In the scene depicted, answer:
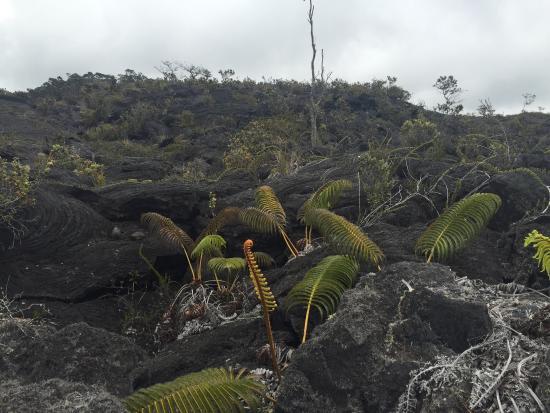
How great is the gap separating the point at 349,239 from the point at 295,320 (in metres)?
0.91

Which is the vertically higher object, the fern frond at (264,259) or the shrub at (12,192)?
the shrub at (12,192)

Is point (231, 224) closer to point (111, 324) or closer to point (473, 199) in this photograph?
point (111, 324)

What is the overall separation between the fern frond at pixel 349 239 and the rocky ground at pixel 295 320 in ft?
0.79

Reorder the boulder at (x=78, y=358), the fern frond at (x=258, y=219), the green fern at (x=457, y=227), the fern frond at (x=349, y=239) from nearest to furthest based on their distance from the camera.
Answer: the boulder at (x=78, y=358), the fern frond at (x=349, y=239), the green fern at (x=457, y=227), the fern frond at (x=258, y=219)

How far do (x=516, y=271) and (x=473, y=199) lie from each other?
762mm

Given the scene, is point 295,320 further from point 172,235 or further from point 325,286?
point 172,235

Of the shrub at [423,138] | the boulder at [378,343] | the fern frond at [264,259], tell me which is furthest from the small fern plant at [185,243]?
the shrub at [423,138]

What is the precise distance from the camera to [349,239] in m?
4.44

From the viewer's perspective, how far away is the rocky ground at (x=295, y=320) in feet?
8.88

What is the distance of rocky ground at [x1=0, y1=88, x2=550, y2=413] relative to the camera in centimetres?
271

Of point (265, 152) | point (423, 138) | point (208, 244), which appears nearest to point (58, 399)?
point (208, 244)

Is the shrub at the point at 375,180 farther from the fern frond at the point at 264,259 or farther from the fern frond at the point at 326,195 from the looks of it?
the fern frond at the point at 264,259

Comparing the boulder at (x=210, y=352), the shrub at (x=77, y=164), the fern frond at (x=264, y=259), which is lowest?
the boulder at (x=210, y=352)

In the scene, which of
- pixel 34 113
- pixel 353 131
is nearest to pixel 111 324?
pixel 353 131
